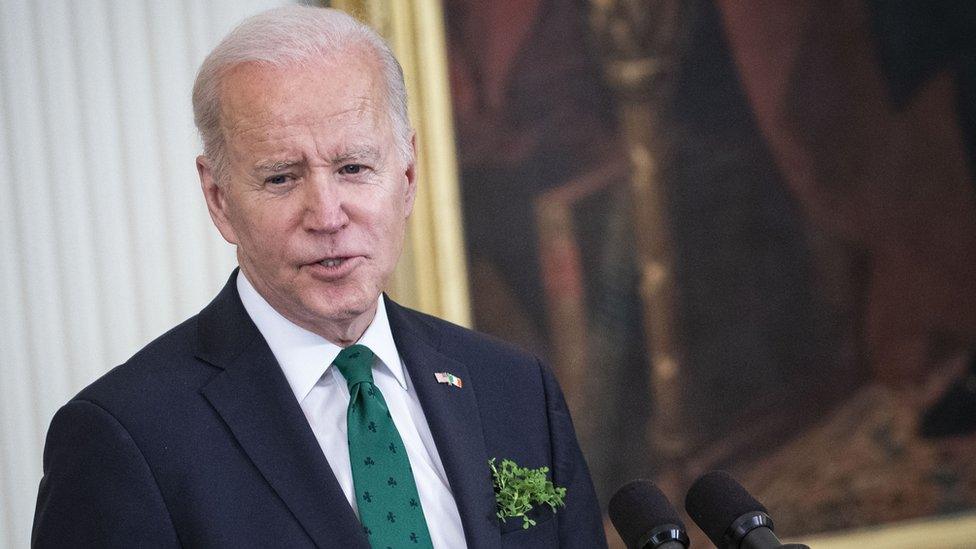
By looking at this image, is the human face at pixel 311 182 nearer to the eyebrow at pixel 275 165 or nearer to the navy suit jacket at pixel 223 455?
the eyebrow at pixel 275 165

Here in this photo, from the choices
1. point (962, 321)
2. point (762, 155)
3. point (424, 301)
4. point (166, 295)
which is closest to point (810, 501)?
point (962, 321)

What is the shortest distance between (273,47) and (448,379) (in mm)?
789

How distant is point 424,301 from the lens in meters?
4.47

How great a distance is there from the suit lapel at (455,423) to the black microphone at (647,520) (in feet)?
1.31

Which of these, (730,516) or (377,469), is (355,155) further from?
(730,516)

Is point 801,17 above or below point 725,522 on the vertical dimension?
above

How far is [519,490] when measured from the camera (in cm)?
240

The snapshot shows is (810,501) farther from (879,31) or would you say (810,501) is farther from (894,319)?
(879,31)

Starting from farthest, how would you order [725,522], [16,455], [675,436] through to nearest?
[675,436] < [16,455] < [725,522]

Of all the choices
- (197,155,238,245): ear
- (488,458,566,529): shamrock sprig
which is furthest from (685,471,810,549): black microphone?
(197,155,238,245): ear

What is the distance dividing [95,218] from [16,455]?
908 mm

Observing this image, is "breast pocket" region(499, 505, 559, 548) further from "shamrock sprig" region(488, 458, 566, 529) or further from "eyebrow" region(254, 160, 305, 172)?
"eyebrow" region(254, 160, 305, 172)

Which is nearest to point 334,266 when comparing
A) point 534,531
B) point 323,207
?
point 323,207

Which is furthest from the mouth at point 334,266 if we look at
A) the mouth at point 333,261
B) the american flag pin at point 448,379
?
the american flag pin at point 448,379
